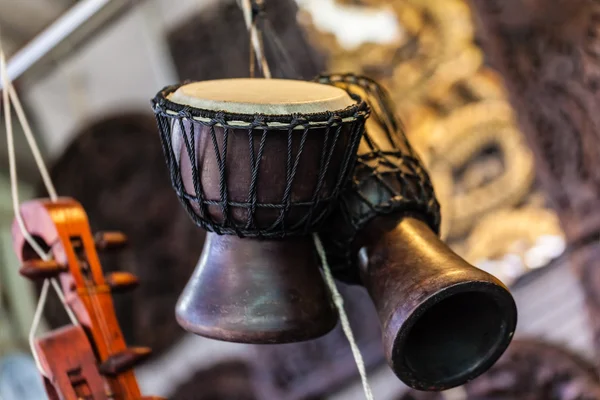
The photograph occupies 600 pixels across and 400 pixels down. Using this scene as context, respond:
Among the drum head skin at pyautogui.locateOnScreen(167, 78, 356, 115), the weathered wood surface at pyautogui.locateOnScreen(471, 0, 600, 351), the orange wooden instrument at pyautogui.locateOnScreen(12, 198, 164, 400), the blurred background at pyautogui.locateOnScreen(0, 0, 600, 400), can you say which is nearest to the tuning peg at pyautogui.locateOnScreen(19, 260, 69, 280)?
the orange wooden instrument at pyautogui.locateOnScreen(12, 198, 164, 400)

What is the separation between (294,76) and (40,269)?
53 cm

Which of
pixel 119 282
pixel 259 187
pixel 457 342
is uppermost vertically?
pixel 259 187

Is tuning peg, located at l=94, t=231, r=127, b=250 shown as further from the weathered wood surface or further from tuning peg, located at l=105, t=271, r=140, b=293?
the weathered wood surface

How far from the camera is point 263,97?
0.69 metres

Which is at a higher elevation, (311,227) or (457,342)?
(311,227)

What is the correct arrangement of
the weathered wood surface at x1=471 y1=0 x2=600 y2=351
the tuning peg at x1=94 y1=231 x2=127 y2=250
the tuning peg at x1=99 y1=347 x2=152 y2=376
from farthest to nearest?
the weathered wood surface at x1=471 y1=0 x2=600 y2=351 → the tuning peg at x1=94 y1=231 x2=127 y2=250 → the tuning peg at x1=99 y1=347 x2=152 y2=376

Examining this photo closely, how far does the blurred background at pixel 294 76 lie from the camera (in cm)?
140

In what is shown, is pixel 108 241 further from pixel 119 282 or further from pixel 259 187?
pixel 259 187

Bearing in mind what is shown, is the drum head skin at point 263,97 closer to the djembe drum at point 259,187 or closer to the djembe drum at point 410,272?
the djembe drum at point 259,187

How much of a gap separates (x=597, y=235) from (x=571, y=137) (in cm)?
24

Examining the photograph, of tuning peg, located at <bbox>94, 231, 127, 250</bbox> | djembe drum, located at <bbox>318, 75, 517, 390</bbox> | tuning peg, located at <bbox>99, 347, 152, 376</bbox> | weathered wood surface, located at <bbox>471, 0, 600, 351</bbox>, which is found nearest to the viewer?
djembe drum, located at <bbox>318, 75, 517, 390</bbox>

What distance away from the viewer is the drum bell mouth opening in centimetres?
69

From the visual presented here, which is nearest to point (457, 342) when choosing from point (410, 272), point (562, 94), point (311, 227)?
point (410, 272)

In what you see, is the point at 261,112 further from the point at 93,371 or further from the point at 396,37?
the point at 396,37
